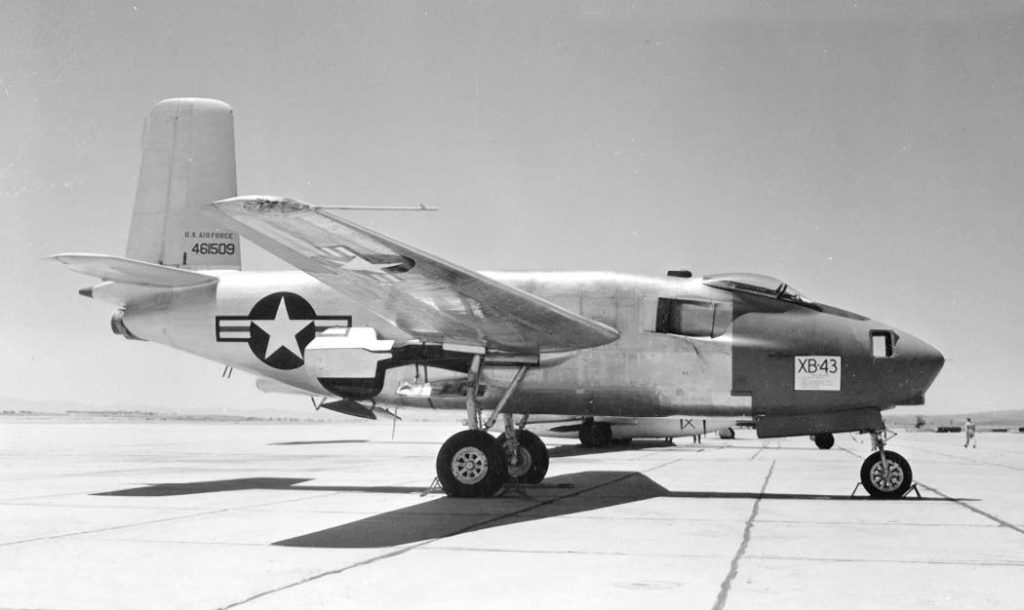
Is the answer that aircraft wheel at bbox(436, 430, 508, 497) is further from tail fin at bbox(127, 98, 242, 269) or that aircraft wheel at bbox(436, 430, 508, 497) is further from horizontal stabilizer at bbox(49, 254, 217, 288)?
tail fin at bbox(127, 98, 242, 269)

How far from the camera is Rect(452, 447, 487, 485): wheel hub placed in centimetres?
1198

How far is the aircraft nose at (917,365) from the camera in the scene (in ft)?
42.2

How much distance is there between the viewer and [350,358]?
42.7 ft

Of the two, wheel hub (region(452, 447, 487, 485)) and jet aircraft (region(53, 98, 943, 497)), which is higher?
jet aircraft (region(53, 98, 943, 497))

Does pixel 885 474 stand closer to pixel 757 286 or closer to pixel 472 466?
pixel 757 286

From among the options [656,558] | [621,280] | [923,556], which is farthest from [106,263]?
[923,556]

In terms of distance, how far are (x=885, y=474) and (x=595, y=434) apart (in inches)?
648

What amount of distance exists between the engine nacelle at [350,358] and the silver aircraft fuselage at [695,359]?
39cm

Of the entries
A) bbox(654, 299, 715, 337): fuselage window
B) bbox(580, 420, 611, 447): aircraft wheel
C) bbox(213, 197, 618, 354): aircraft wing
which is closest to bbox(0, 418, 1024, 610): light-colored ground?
bbox(213, 197, 618, 354): aircraft wing

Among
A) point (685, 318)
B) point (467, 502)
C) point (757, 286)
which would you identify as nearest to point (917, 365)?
point (757, 286)

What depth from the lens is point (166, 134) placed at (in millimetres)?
16734

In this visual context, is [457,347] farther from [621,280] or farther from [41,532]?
[41,532]

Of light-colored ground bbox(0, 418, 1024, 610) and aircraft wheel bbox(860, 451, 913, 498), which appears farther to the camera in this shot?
aircraft wheel bbox(860, 451, 913, 498)

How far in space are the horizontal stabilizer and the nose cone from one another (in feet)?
36.5
